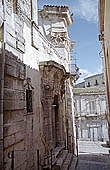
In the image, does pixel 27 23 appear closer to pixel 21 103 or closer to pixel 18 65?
pixel 18 65

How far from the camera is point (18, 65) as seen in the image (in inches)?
205

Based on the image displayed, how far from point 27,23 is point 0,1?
82.2 inches

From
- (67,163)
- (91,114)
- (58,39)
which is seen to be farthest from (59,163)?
(91,114)

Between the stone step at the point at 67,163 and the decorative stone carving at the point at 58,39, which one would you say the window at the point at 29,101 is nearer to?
the stone step at the point at 67,163

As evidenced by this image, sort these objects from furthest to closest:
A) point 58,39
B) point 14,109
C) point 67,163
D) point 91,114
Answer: point 91,114 < point 58,39 < point 67,163 < point 14,109

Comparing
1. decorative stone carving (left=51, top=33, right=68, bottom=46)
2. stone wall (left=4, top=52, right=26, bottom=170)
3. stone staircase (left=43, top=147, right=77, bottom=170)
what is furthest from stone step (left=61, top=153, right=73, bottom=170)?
decorative stone carving (left=51, top=33, right=68, bottom=46)

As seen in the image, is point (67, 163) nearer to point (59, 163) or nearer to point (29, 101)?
point (59, 163)

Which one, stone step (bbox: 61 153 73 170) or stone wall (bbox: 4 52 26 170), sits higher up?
stone wall (bbox: 4 52 26 170)

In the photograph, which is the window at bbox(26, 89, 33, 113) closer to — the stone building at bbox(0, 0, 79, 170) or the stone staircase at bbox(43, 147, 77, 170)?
the stone building at bbox(0, 0, 79, 170)

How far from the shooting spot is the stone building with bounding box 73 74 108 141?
22.0m

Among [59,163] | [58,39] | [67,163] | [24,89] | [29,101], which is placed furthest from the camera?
[58,39]

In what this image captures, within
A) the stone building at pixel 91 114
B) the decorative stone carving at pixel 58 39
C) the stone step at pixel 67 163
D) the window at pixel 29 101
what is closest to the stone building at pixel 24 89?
the window at pixel 29 101

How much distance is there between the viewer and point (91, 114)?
2291 cm

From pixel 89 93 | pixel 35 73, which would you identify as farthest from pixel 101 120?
pixel 35 73
